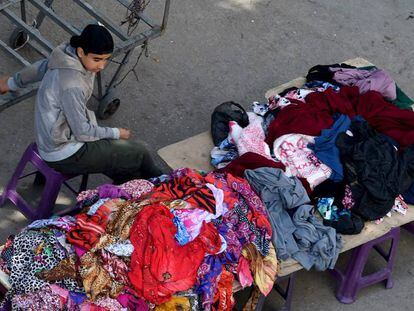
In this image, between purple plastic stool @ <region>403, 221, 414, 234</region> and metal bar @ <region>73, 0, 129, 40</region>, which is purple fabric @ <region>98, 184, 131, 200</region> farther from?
purple plastic stool @ <region>403, 221, 414, 234</region>

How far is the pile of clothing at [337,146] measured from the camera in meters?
5.36

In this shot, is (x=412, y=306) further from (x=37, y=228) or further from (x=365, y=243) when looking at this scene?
(x=37, y=228)

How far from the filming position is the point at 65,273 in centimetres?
452

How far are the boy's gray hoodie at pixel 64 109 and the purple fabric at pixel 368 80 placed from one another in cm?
186

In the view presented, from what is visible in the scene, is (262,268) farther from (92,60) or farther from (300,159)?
(92,60)

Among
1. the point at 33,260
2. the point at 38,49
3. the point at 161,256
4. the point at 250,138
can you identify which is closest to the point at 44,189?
the point at 33,260

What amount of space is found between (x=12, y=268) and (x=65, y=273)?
0.91 feet

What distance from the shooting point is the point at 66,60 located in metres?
5.07

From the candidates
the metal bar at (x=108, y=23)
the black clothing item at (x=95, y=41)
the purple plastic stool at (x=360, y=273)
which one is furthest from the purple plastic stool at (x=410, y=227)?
the black clothing item at (x=95, y=41)

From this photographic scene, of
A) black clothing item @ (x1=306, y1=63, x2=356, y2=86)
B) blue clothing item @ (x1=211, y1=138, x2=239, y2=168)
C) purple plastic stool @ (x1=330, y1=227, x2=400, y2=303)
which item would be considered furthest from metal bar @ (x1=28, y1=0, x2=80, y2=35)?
purple plastic stool @ (x1=330, y1=227, x2=400, y2=303)

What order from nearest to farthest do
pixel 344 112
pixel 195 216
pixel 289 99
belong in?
pixel 195 216
pixel 344 112
pixel 289 99

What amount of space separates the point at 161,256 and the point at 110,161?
1.06 m

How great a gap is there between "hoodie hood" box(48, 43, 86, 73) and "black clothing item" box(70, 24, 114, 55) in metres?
0.10

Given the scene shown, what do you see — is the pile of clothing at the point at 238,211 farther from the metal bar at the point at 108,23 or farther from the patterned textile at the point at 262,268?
the metal bar at the point at 108,23
